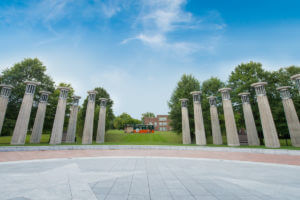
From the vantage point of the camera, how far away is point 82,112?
1239 inches

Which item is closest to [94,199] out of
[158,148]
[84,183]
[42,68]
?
[84,183]

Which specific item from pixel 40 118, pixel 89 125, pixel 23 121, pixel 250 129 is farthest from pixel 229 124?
pixel 40 118

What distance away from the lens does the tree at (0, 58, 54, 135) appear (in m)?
22.1

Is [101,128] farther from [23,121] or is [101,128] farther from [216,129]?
[216,129]

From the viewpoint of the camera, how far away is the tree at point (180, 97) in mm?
27227

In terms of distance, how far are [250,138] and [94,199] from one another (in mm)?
22643

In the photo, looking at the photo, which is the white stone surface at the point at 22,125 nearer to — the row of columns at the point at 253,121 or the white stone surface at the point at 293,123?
the row of columns at the point at 253,121

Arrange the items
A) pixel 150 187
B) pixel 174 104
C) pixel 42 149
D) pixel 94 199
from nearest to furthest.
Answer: pixel 94 199
pixel 150 187
pixel 42 149
pixel 174 104

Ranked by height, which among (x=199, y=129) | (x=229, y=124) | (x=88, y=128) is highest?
(x=229, y=124)

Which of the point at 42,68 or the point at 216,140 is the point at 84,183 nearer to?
the point at 216,140

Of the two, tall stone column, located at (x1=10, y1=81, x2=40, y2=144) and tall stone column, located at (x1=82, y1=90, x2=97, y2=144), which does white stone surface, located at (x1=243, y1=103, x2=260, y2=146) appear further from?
tall stone column, located at (x1=10, y1=81, x2=40, y2=144)

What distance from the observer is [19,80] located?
2323 centimetres

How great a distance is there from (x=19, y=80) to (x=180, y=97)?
92.0ft

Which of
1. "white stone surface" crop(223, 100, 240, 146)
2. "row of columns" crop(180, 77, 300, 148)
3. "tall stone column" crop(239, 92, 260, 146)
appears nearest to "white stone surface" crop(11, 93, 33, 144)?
"row of columns" crop(180, 77, 300, 148)
